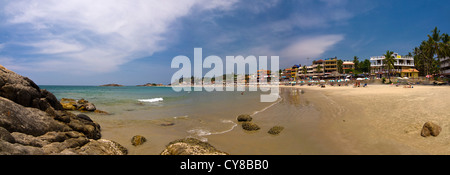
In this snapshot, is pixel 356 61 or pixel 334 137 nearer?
pixel 334 137

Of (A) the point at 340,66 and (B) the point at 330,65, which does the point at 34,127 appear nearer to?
(A) the point at 340,66

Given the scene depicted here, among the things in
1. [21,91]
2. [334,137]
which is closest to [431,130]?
[334,137]

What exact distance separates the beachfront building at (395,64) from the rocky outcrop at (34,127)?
98.7m

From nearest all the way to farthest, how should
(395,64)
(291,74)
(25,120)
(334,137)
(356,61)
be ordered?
(25,120) → (334,137) → (395,64) → (356,61) → (291,74)

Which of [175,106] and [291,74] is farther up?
[291,74]

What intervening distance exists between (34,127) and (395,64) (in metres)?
106

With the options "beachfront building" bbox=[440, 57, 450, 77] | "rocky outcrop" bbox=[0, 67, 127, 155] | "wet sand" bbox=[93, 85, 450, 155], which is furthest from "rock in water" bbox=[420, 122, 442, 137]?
"beachfront building" bbox=[440, 57, 450, 77]

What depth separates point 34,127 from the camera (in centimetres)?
616

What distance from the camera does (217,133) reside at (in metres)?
10.5

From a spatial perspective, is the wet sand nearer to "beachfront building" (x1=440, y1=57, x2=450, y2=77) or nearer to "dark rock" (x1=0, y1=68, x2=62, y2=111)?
"dark rock" (x1=0, y1=68, x2=62, y2=111)

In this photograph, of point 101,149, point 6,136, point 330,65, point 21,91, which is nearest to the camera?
point 6,136

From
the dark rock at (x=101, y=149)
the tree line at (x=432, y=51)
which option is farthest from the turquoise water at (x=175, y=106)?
the tree line at (x=432, y=51)

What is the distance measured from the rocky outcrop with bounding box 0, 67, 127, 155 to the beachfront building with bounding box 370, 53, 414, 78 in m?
98.7

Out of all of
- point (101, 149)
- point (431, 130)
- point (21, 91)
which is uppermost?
point (21, 91)
